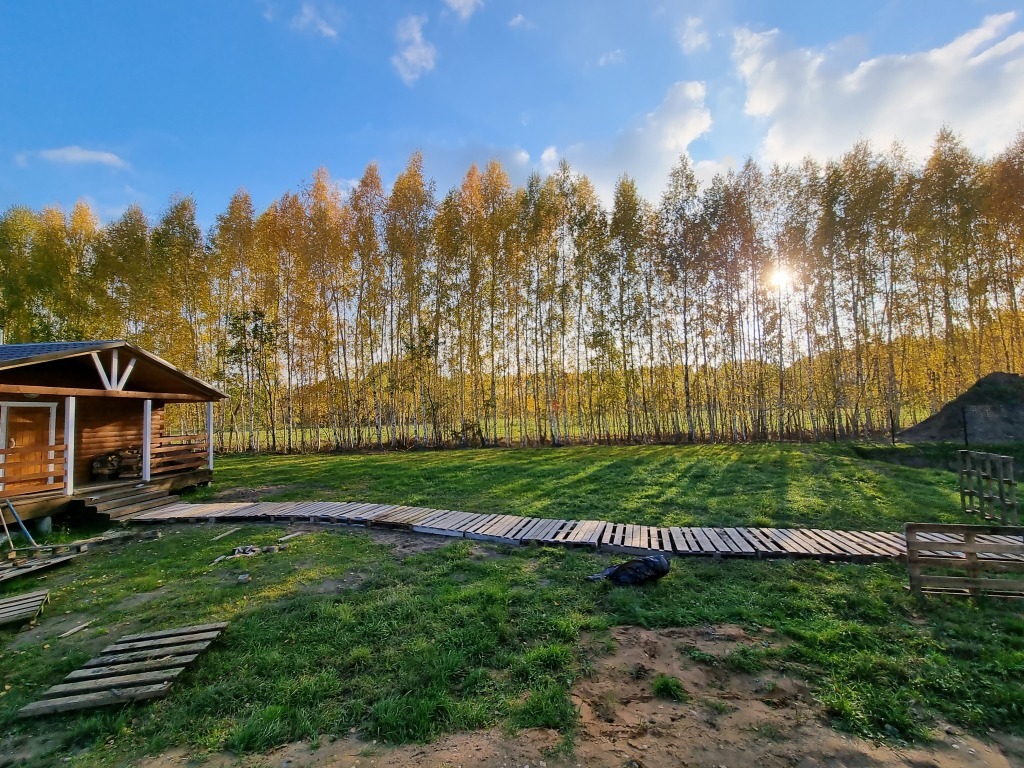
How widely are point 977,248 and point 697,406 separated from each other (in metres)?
10.9

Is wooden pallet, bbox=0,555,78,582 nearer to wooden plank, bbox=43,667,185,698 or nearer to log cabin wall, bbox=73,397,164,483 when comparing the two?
wooden plank, bbox=43,667,185,698

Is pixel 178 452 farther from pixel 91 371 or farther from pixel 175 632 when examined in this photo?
pixel 175 632

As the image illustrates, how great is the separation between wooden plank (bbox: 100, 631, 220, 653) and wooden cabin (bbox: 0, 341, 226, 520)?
240 inches

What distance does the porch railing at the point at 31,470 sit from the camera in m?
7.15

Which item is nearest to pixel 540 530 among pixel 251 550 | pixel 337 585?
pixel 337 585

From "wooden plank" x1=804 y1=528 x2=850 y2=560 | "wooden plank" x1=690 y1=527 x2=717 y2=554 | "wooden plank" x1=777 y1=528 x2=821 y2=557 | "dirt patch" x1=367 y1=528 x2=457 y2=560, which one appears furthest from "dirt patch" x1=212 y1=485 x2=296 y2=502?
"wooden plank" x1=804 y1=528 x2=850 y2=560

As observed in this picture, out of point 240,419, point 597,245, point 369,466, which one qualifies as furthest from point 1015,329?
point 240,419

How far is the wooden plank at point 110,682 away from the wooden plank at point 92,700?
5cm

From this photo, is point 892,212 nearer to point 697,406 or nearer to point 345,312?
point 697,406

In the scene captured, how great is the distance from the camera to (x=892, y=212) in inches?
582

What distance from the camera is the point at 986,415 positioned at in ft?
41.8

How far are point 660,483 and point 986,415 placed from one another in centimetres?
1181

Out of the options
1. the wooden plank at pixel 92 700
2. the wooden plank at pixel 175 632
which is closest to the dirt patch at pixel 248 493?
the wooden plank at pixel 175 632

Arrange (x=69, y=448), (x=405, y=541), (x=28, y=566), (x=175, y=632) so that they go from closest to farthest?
(x=175, y=632), (x=28, y=566), (x=405, y=541), (x=69, y=448)
